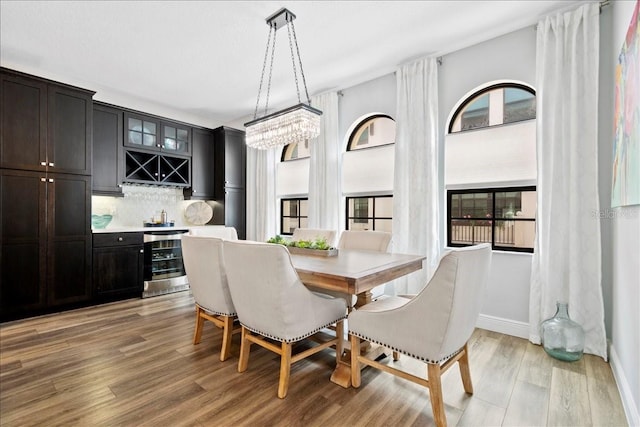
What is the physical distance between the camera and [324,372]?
2150 mm

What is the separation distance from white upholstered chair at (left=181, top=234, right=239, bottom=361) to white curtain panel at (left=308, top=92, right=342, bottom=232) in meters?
2.00

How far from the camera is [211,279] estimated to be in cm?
232

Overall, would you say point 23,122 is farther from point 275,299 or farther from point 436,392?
point 436,392

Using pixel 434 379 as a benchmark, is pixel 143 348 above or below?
below

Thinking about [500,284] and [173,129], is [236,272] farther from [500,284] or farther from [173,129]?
[173,129]

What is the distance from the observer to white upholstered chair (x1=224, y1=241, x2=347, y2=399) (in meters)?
1.77

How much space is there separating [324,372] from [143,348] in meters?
1.57

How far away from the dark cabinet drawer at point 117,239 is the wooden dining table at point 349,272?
275cm

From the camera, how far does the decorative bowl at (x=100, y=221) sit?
4066 mm

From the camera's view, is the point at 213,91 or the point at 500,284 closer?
the point at 500,284

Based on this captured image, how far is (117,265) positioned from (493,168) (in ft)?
14.9

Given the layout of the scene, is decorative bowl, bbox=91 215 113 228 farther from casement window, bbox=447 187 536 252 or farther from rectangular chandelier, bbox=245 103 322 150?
casement window, bbox=447 187 536 252

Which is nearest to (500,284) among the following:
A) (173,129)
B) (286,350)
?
(286,350)

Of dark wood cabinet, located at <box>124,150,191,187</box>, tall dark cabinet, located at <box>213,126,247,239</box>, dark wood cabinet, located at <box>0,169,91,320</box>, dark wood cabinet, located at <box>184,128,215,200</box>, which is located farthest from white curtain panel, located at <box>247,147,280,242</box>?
dark wood cabinet, located at <box>0,169,91,320</box>
